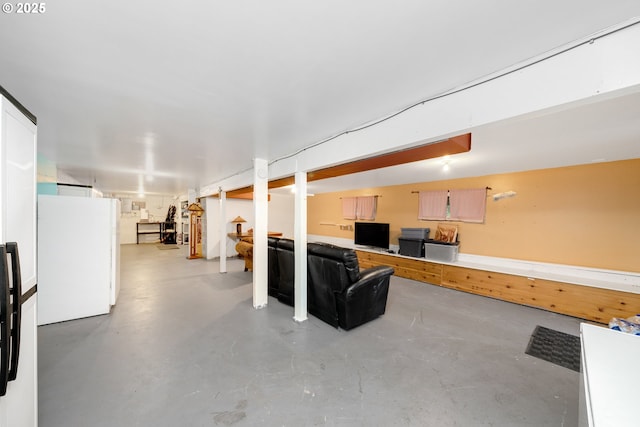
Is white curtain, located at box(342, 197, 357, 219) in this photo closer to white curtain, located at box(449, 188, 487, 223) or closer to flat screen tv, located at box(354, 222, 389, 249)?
flat screen tv, located at box(354, 222, 389, 249)

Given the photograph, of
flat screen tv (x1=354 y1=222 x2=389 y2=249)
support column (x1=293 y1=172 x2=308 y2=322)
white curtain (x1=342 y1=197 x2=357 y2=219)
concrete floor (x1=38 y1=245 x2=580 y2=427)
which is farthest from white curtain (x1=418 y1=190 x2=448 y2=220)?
support column (x1=293 y1=172 x2=308 y2=322)

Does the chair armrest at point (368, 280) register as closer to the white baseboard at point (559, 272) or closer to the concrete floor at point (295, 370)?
the concrete floor at point (295, 370)

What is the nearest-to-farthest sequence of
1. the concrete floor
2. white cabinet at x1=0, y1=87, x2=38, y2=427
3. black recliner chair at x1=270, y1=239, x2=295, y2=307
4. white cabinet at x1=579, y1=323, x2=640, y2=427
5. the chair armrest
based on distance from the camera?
white cabinet at x1=579, y1=323, x2=640, y2=427 < white cabinet at x1=0, y1=87, x2=38, y2=427 < the concrete floor < the chair armrest < black recliner chair at x1=270, y1=239, x2=295, y2=307

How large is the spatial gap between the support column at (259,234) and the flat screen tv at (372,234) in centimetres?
336

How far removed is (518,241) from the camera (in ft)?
13.4

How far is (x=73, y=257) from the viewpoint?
308cm

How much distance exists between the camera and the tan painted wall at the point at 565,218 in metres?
3.19

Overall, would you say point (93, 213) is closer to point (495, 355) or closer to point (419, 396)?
point (419, 396)

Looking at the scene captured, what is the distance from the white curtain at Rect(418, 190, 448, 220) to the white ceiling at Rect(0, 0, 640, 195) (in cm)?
264

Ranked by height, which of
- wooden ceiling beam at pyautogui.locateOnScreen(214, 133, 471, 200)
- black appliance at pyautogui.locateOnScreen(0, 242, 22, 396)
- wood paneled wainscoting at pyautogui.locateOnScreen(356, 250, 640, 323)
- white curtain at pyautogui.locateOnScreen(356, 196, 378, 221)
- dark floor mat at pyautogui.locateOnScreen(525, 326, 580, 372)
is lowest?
dark floor mat at pyautogui.locateOnScreen(525, 326, 580, 372)

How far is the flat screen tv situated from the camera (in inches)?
231

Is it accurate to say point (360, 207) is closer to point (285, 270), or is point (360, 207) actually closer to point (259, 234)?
point (285, 270)

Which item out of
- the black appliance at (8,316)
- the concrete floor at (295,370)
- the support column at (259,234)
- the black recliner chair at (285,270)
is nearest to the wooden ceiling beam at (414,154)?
the support column at (259,234)

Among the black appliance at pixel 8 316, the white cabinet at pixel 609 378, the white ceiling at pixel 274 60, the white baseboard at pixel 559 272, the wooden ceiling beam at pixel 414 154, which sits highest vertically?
the white ceiling at pixel 274 60
